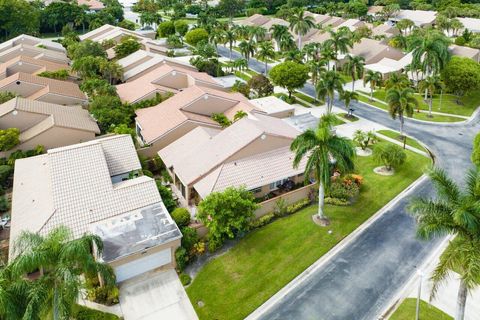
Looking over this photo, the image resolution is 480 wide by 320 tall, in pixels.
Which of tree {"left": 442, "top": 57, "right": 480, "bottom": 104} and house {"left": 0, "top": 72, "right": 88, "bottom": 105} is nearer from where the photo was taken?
house {"left": 0, "top": 72, "right": 88, "bottom": 105}

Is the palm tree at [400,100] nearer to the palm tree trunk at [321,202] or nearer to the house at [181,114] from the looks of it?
the house at [181,114]

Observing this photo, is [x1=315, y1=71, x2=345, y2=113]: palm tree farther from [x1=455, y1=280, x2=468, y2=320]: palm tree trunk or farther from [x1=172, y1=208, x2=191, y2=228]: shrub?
[x1=455, y1=280, x2=468, y2=320]: palm tree trunk

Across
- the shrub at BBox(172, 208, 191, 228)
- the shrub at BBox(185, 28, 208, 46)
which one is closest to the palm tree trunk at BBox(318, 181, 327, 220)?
the shrub at BBox(172, 208, 191, 228)

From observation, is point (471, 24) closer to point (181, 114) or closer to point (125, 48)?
point (125, 48)

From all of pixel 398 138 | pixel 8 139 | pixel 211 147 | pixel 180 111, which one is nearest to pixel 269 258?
pixel 211 147

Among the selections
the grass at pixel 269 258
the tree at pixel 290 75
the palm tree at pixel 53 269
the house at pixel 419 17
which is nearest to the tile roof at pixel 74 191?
the grass at pixel 269 258

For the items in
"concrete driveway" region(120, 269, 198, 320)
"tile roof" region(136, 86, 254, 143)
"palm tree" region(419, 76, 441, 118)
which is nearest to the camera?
"concrete driveway" region(120, 269, 198, 320)

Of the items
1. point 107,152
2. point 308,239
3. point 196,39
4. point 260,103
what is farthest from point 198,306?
point 196,39
